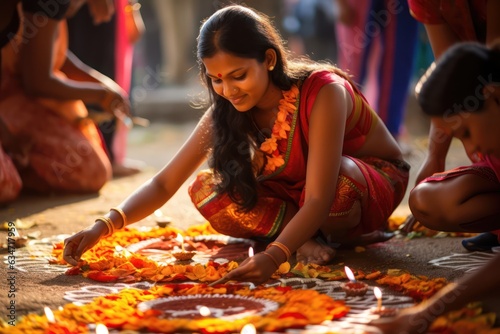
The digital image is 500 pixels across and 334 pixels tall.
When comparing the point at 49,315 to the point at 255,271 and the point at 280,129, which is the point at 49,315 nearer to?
the point at 255,271

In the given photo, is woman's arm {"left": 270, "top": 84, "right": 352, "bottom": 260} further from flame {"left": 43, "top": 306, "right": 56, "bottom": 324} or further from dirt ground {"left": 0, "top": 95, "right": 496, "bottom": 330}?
flame {"left": 43, "top": 306, "right": 56, "bottom": 324}

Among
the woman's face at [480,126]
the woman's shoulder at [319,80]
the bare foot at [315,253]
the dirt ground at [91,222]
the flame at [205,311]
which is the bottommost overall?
the dirt ground at [91,222]

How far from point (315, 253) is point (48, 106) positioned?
234cm

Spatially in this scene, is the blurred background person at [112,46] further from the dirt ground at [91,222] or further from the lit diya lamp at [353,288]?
the lit diya lamp at [353,288]

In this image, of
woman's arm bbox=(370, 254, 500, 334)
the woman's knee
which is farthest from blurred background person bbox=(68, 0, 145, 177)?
woman's arm bbox=(370, 254, 500, 334)

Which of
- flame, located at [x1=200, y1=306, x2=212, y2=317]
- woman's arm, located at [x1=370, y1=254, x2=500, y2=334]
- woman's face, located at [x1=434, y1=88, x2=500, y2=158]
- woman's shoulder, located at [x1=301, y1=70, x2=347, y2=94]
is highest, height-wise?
woman's shoulder, located at [x1=301, y1=70, x2=347, y2=94]

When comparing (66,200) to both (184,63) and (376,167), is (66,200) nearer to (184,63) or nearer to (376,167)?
(376,167)

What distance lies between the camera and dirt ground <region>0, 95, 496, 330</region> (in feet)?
7.54

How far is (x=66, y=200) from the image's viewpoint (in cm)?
404

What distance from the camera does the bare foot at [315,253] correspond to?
2.54 m

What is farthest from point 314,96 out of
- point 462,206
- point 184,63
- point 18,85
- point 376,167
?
point 184,63

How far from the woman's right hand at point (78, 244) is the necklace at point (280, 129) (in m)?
0.68

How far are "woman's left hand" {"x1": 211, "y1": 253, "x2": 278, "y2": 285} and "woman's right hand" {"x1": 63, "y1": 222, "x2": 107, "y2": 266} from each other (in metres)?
0.56

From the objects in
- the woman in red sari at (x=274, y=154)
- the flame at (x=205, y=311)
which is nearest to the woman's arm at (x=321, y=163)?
the woman in red sari at (x=274, y=154)
